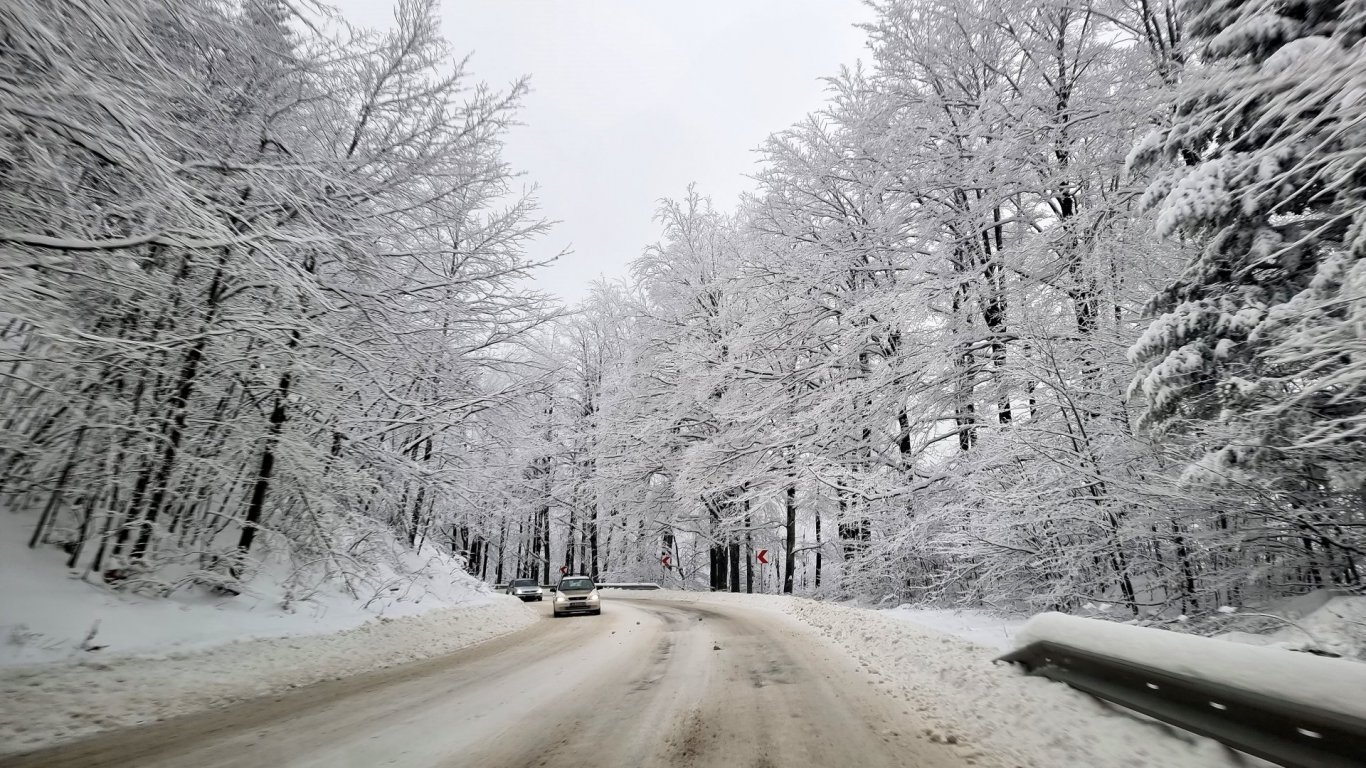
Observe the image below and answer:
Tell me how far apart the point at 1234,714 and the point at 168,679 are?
26.6 ft

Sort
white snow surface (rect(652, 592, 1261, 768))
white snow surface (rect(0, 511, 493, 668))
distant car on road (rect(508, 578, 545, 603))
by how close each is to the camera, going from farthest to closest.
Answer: distant car on road (rect(508, 578, 545, 603)) < white snow surface (rect(0, 511, 493, 668)) < white snow surface (rect(652, 592, 1261, 768))

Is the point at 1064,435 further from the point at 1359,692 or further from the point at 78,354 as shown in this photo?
the point at 78,354

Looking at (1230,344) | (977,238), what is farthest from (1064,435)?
(977,238)

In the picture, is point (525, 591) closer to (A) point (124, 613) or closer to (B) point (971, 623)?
(A) point (124, 613)

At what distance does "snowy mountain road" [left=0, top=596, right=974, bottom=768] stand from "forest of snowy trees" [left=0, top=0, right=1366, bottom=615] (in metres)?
2.99

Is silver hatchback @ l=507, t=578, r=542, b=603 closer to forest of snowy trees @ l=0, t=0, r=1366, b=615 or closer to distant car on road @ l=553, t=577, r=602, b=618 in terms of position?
distant car on road @ l=553, t=577, r=602, b=618

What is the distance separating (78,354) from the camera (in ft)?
19.1

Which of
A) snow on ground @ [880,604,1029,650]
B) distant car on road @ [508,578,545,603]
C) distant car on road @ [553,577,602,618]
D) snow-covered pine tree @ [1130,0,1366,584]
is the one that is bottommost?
distant car on road @ [508,578,545,603]

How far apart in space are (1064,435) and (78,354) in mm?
11108

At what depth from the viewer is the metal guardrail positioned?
236 centimetres

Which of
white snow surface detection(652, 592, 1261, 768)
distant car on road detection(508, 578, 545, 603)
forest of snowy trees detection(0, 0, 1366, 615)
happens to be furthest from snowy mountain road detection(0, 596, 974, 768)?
distant car on road detection(508, 578, 545, 603)

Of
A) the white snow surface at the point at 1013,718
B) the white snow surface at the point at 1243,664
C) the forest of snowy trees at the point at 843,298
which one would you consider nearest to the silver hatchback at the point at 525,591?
the forest of snowy trees at the point at 843,298

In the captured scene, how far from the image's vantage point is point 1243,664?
9.42ft

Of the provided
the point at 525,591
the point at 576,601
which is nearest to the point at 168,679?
the point at 576,601
